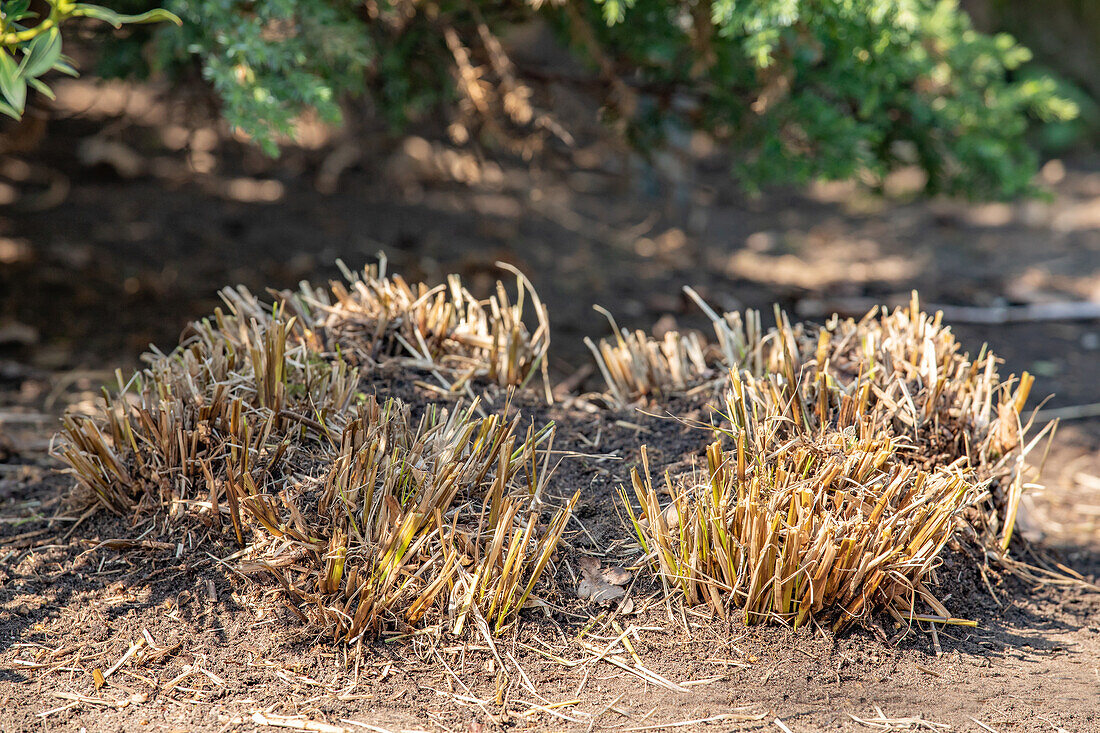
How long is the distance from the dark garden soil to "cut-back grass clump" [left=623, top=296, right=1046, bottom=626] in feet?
0.34

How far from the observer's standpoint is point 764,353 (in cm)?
268

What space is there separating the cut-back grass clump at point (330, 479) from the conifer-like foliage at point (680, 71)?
831 mm

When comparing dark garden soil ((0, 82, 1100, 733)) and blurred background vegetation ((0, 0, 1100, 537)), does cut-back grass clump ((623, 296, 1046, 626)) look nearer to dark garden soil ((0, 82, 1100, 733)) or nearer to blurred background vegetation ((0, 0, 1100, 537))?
dark garden soil ((0, 82, 1100, 733))

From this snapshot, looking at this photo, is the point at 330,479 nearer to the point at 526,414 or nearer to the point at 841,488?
the point at 526,414

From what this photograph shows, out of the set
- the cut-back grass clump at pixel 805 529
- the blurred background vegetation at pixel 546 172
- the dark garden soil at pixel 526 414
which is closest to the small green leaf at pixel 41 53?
the blurred background vegetation at pixel 546 172

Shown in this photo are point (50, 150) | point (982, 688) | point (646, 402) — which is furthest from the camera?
point (50, 150)

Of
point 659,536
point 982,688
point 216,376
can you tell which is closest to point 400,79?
point 216,376

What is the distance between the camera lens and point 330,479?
1.98 meters

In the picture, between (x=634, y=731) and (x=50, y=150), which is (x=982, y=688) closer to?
(x=634, y=731)

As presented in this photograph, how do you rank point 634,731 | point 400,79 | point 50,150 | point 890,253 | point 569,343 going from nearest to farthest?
point 634,731, point 400,79, point 569,343, point 50,150, point 890,253

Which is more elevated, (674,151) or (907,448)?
(674,151)

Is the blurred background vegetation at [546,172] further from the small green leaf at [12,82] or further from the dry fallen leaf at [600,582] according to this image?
the dry fallen leaf at [600,582]

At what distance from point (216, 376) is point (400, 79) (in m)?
1.78

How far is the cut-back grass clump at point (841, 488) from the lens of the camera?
6.36 ft
